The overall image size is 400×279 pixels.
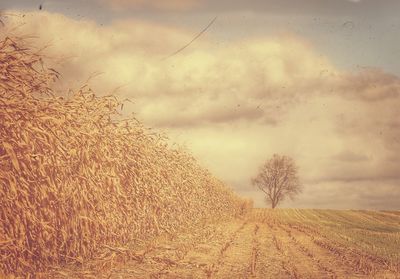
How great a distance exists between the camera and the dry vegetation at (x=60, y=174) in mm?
7633

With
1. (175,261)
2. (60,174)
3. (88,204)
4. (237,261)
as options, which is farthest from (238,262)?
(60,174)

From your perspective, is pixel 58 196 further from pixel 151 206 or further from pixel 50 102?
pixel 151 206

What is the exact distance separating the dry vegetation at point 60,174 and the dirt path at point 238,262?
752mm

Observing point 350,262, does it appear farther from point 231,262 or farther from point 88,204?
point 88,204

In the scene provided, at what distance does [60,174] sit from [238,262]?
5878 millimetres

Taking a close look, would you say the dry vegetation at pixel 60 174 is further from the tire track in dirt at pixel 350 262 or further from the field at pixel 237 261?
the tire track in dirt at pixel 350 262

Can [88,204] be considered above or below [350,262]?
above

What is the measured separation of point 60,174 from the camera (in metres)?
8.95

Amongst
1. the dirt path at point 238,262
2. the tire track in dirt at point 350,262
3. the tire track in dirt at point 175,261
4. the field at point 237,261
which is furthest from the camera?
the tire track in dirt at point 350,262

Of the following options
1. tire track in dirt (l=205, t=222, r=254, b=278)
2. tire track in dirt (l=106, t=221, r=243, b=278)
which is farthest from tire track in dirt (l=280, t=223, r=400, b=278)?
tire track in dirt (l=106, t=221, r=243, b=278)

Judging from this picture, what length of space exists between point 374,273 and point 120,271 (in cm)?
A: 632

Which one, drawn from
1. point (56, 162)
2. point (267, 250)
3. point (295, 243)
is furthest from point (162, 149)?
point (56, 162)

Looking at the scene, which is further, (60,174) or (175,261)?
(175,261)

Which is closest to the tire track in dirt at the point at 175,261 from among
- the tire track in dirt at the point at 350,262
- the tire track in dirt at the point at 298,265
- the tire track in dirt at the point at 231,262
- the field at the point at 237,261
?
the field at the point at 237,261
